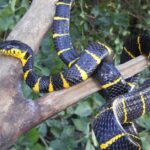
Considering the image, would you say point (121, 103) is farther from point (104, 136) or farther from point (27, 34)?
point (27, 34)

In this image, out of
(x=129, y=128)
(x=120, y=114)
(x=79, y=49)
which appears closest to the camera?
(x=120, y=114)

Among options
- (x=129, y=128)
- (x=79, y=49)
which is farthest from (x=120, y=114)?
(x=79, y=49)

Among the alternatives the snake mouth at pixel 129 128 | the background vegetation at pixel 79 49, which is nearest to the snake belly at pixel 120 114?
the snake mouth at pixel 129 128

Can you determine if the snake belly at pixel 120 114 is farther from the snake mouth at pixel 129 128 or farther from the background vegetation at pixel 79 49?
the background vegetation at pixel 79 49

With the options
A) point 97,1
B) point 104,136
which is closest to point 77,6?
point 97,1

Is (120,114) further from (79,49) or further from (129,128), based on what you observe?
(79,49)

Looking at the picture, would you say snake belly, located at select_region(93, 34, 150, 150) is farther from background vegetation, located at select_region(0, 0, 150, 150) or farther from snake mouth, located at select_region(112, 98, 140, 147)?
background vegetation, located at select_region(0, 0, 150, 150)
